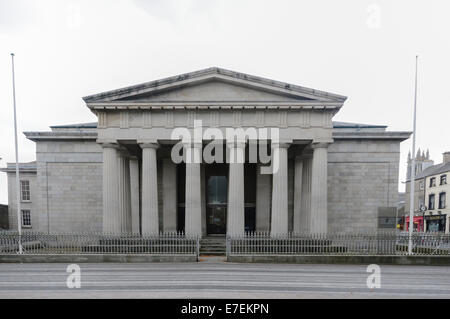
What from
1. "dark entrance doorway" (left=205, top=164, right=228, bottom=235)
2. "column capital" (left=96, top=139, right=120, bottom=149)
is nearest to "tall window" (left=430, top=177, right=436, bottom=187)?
"dark entrance doorway" (left=205, top=164, right=228, bottom=235)

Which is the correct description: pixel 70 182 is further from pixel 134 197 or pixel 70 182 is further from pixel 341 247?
pixel 341 247

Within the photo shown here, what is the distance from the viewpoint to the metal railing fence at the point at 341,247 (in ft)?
43.4

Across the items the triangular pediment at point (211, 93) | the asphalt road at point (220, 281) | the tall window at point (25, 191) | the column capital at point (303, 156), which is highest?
the triangular pediment at point (211, 93)

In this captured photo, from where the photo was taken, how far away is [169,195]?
21.2 m

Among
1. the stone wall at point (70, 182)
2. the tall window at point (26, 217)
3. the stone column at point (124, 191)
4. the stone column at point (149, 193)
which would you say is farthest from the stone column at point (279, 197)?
the tall window at point (26, 217)

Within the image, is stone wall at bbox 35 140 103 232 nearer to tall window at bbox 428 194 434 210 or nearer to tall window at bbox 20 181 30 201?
tall window at bbox 20 181 30 201

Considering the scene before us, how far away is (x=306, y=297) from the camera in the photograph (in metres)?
8.13

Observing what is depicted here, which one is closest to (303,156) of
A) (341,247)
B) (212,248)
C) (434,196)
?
(341,247)

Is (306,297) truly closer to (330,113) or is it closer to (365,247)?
(365,247)

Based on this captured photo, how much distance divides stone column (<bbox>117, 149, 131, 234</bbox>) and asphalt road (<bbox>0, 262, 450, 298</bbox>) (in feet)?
20.6

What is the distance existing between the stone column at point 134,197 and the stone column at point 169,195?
7.04 feet

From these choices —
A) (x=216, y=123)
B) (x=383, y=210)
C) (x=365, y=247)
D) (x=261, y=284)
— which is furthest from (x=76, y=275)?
(x=383, y=210)

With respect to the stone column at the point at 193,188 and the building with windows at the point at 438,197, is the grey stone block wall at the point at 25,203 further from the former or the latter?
the building with windows at the point at 438,197

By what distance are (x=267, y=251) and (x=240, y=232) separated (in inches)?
107
